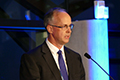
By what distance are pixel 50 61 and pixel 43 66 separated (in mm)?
89

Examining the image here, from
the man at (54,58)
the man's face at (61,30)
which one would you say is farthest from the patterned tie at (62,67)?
the man's face at (61,30)

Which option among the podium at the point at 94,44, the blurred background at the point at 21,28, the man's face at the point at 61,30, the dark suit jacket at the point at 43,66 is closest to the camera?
the dark suit jacket at the point at 43,66

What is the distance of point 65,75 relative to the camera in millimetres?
1957

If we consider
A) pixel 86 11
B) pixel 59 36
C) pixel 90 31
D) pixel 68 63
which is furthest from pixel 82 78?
pixel 86 11

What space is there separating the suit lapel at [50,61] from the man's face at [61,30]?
0.39 feet

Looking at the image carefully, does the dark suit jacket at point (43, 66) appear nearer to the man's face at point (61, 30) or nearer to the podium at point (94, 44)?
the man's face at point (61, 30)

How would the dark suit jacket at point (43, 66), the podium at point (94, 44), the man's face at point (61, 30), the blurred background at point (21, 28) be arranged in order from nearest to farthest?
the dark suit jacket at point (43, 66) → the man's face at point (61, 30) → the podium at point (94, 44) → the blurred background at point (21, 28)

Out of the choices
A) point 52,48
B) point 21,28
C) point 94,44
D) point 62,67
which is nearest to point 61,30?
point 52,48

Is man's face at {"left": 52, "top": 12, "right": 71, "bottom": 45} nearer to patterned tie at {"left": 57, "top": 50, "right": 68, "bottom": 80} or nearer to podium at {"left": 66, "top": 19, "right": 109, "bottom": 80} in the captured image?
patterned tie at {"left": 57, "top": 50, "right": 68, "bottom": 80}

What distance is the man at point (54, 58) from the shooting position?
187 cm

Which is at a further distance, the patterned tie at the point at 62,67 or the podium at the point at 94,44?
the podium at the point at 94,44

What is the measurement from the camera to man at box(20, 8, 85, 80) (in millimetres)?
1866

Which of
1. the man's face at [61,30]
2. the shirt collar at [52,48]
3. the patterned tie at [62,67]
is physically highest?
the man's face at [61,30]

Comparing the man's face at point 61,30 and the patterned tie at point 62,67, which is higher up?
the man's face at point 61,30
